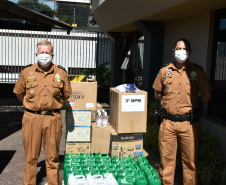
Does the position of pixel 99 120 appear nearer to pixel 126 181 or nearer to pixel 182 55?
pixel 126 181

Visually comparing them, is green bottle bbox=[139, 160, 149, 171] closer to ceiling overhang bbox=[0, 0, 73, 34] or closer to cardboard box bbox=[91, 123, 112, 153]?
cardboard box bbox=[91, 123, 112, 153]

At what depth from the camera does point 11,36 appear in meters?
13.1

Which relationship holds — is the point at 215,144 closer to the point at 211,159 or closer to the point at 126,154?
the point at 211,159

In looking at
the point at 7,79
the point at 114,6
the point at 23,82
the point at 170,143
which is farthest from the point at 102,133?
the point at 7,79

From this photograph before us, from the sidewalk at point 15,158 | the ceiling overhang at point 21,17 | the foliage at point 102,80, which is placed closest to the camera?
the sidewalk at point 15,158

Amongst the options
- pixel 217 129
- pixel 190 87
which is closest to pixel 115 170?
pixel 190 87

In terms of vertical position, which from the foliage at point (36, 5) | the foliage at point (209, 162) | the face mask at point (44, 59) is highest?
the foliage at point (36, 5)

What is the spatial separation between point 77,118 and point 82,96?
0.37 meters

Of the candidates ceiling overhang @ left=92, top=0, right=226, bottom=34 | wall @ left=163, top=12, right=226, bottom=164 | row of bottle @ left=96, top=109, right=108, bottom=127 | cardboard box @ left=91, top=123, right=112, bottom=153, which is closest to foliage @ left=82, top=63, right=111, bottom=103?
ceiling overhang @ left=92, top=0, right=226, bottom=34

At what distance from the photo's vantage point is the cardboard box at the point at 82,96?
462 centimetres

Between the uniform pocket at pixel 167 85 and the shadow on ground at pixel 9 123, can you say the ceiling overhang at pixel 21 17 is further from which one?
the uniform pocket at pixel 167 85

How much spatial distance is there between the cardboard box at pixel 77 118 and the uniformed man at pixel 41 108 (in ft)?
2.53

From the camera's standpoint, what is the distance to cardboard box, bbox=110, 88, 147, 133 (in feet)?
14.7

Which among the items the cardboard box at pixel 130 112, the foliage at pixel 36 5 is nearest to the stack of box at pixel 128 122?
the cardboard box at pixel 130 112
